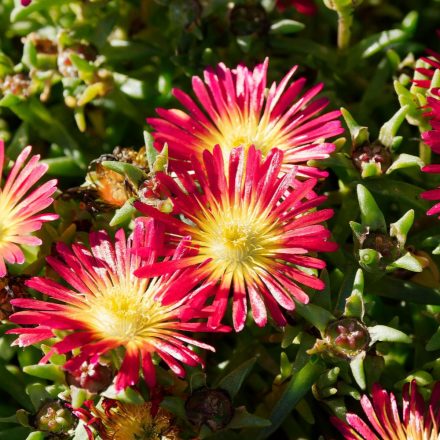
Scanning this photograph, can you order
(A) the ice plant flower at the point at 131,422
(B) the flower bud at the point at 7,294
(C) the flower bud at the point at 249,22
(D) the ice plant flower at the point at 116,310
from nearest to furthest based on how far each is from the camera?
(D) the ice plant flower at the point at 116,310 → (A) the ice plant flower at the point at 131,422 → (B) the flower bud at the point at 7,294 → (C) the flower bud at the point at 249,22

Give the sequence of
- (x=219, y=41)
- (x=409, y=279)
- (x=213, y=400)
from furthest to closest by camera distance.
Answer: (x=219, y=41), (x=409, y=279), (x=213, y=400)

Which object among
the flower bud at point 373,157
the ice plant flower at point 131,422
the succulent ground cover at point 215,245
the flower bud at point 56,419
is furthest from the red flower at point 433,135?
the flower bud at point 56,419

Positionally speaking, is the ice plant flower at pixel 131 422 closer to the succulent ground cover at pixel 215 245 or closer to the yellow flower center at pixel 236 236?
the succulent ground cover at pixel 215 245

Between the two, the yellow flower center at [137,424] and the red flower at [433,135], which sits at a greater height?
the red flower at [433,135]

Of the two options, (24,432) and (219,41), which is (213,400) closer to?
(24,432)

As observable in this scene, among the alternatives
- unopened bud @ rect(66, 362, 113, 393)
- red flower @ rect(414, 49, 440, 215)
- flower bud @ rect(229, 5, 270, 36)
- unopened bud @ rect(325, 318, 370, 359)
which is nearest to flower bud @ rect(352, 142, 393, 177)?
red flower @ rect(414, 49, 440, 215)

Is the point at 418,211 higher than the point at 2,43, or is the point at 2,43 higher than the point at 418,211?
the point at 2,43

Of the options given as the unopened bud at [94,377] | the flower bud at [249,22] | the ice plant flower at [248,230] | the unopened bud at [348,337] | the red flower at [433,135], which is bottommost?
the unopened bud at [94,377]

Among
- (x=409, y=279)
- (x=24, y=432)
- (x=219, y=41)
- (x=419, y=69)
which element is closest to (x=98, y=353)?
(x=24, y=432)
